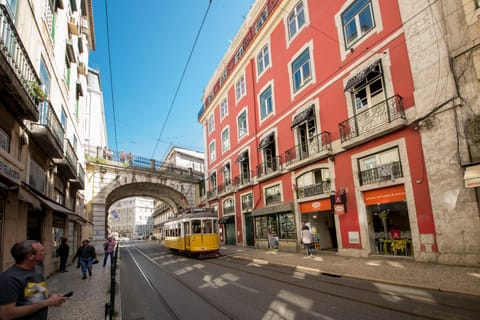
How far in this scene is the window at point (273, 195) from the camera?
19016mm

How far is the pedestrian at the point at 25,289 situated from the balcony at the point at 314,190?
13512 mm

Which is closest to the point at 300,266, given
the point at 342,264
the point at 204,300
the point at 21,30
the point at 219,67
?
the point at 342,264

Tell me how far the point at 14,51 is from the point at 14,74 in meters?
1.31

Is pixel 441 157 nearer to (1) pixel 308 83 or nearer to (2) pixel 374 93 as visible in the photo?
(2) pixel 374 93

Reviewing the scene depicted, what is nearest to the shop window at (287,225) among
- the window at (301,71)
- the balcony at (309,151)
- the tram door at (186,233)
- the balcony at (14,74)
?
the balcony at (309,151)

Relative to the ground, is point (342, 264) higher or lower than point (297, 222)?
lower

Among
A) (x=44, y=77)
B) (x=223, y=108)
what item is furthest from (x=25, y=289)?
(x=223, y=108)

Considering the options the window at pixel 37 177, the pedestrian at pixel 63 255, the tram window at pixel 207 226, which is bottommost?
the pedestrian at pixel 63 255

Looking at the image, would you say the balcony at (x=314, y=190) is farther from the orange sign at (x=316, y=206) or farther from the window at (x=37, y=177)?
the window at (x=37, y=177)

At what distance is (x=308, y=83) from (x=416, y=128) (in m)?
7.39

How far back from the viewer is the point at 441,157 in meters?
9.63

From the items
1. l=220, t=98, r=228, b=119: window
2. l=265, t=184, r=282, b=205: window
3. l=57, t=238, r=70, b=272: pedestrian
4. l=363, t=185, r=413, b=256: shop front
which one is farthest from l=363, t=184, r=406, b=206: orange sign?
l=220, t=98, r=228, b=119: window

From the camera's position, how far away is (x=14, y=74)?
20.3ft

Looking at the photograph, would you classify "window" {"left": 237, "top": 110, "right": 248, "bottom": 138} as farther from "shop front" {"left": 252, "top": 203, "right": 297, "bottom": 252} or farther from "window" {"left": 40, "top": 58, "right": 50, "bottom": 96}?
"window" {"left": 40, "top": 58, "right": 50, "bottom": 96}
